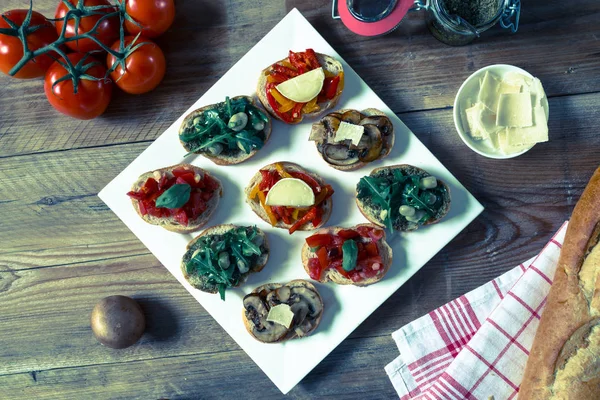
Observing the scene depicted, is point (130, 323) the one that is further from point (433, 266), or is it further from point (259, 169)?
point (433, 266)

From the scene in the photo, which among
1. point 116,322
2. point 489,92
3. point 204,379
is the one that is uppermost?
point 489,92

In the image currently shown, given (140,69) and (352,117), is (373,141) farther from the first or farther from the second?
(140,69)

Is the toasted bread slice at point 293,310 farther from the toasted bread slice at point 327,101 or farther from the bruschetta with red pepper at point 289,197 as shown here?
the toasted bread slice at point 327,101

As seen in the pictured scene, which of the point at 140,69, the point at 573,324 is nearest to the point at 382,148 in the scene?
the point at 573,324

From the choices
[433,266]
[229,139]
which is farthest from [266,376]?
[229,139]

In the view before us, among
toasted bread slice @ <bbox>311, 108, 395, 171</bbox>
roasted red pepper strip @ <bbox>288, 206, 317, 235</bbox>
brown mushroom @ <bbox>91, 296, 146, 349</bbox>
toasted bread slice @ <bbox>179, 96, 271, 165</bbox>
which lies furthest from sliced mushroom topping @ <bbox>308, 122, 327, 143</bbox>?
brown mushroom @ <bbox>91, 296, 146, 349</bbox>

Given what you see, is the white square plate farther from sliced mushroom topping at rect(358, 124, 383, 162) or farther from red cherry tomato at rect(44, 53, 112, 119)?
red cherry tomato at rect(44, 53, 112, 119)
